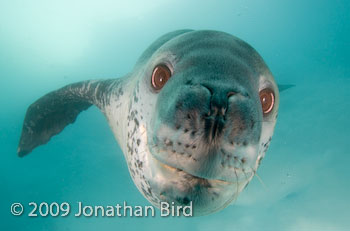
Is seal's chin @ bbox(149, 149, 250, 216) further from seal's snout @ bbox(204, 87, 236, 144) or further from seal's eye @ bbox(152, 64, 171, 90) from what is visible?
seal's eye @ bbox(152, 64, 171, 90)

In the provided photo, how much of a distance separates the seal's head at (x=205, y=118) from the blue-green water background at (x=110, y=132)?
7.60 meters

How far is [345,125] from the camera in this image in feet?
31.5

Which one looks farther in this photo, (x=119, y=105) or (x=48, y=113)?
(x=48, y=113)

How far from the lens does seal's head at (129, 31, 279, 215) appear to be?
1153mm

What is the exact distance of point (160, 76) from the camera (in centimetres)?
167

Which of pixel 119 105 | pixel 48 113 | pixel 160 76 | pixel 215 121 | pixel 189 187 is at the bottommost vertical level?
pixel 189 187

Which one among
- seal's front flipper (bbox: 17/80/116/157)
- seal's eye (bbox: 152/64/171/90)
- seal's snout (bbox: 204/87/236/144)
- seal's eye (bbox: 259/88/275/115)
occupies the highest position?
seal's front flipper (bbox: 17/80/116/157)

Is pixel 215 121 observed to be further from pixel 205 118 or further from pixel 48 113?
pixel 48 113

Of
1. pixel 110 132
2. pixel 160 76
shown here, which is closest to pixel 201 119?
pixel 160 76

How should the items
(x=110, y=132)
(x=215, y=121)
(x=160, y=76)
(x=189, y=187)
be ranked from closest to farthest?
1. (x=215, y=121)
2. (x=189, y=187)
3. (x=160, y=76)
4. (x=110, y=132)

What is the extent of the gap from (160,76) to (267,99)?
681mm

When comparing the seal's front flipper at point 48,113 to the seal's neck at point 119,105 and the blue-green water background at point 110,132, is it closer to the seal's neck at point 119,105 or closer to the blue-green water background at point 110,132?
the seal's neck at point 119,105

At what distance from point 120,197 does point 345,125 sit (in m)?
8.17

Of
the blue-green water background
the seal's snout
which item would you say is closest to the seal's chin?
the seal's snout
